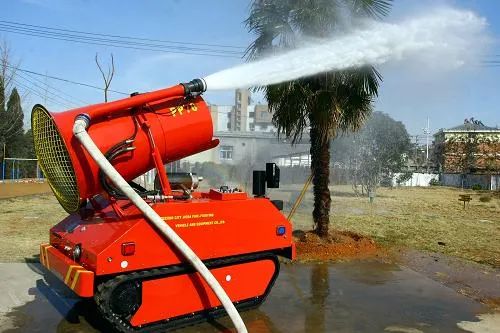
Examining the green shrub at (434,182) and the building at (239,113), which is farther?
the building at (239,113)

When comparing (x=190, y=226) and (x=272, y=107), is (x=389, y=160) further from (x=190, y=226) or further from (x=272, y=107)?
(x=190, y=226)

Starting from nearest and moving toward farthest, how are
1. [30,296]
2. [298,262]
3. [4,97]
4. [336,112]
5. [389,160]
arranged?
[30,296], [298,262], [336,112], [4,97], [389,160]

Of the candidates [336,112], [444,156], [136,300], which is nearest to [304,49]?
[336,112]

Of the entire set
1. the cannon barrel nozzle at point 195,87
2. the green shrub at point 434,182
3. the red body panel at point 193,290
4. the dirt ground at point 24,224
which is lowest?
the dirt ground at point 24,224

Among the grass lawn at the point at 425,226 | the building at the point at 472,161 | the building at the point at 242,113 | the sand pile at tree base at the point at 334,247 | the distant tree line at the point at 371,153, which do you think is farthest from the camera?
the building at the point at 242,113

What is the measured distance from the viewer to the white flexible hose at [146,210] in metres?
4.57

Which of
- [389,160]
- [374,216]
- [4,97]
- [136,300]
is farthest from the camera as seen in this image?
[389,160]

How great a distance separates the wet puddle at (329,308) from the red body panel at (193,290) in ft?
1.00

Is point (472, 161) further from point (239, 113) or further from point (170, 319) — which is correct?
point (170, 319)

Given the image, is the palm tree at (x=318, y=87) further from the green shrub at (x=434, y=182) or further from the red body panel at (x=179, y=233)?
the green shrub at (x=434, y=182)

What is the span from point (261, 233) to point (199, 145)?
51.2 inches

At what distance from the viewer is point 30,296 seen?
21.3 ft

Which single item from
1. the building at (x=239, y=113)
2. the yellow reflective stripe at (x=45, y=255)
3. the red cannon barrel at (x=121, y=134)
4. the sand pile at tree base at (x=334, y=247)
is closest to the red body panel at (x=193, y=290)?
the red cannon barrel at (x=121, y=134)

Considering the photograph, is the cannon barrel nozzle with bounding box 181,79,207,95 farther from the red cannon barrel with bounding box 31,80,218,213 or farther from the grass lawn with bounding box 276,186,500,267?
Answer: the grass lawn with bounding box 276,186,500,267
